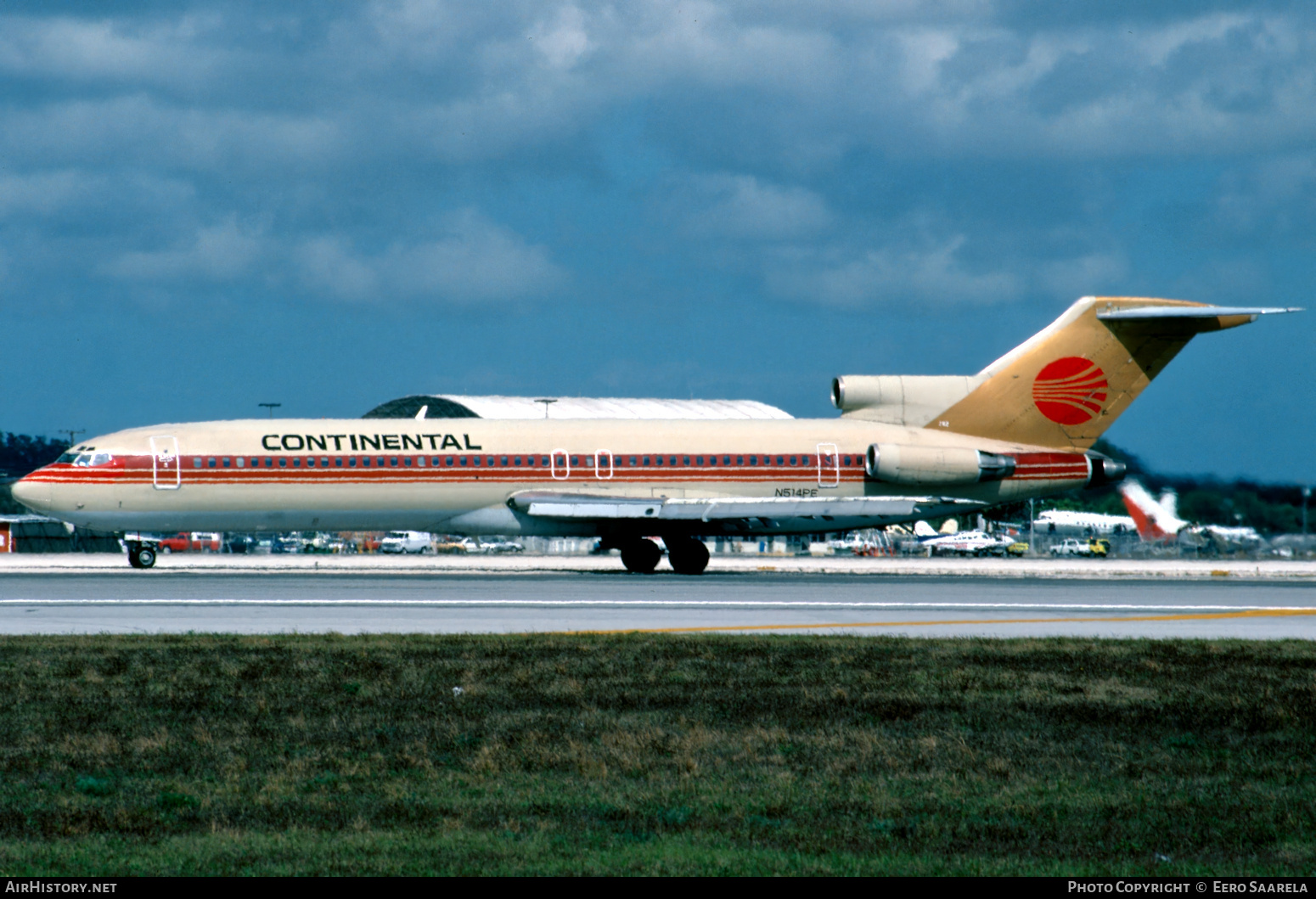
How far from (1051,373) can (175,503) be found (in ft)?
85.4

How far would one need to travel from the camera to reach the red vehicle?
78.6 meters

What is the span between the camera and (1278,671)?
16.4 meters

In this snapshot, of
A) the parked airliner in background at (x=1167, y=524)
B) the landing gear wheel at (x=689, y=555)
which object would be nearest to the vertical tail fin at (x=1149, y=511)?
the parked airliner in background at (x=1167, y=524)

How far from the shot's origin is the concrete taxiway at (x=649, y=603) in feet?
73.0

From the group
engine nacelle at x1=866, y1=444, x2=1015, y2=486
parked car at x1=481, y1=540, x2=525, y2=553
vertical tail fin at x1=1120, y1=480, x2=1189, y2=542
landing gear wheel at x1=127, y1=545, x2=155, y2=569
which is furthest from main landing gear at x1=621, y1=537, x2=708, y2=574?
parked car at x1=481, y1=540, x2=525, y2=553

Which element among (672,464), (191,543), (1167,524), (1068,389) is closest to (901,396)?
(1068,389)

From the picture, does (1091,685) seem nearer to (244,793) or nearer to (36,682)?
(244,793)

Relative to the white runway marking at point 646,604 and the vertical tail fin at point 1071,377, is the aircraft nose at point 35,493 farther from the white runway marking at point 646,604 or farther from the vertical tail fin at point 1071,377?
the vertical tail fin at point 1071,377

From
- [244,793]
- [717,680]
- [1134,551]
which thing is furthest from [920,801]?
[1134,551]

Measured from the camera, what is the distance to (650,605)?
88.0 ft

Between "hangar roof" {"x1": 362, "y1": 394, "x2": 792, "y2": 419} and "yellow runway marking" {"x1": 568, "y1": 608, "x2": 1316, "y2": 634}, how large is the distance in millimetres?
59488

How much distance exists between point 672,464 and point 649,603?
1410cm

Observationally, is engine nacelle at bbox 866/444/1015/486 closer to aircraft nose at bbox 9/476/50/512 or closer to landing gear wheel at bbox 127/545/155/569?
landing gear wheel at bbox 127/545/155/569

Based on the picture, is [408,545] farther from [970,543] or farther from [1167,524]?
[1167,524]
